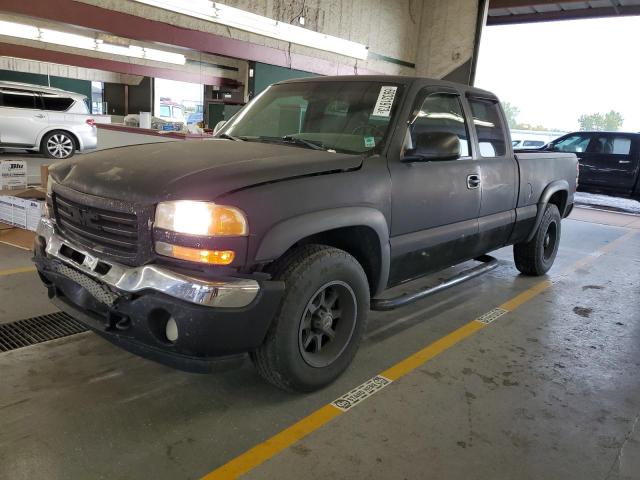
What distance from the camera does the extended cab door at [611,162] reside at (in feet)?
38.2

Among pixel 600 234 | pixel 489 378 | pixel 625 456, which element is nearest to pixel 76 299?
pixel 489 378

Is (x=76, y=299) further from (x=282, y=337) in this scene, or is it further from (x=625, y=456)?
(x=625, y=456)

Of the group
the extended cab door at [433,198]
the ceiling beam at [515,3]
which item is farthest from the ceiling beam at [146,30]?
the extended cab door at [433,198]

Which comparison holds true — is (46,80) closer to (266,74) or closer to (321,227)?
(266,74)

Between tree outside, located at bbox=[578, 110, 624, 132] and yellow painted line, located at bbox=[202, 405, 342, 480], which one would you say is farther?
tree outside, located at bbox=[578, 110, 624, 132]

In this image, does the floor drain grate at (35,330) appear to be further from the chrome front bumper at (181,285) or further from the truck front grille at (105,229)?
the chrome front bumper at (181,285)

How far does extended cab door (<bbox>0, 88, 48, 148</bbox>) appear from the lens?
37.9ft

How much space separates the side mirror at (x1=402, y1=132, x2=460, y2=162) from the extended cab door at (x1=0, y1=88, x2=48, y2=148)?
11.6 metres

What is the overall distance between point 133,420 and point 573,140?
512 inches

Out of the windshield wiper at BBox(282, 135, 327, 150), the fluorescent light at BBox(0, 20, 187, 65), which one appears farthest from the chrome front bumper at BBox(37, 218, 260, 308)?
the fluorescent light at BBox(0, 20, 187, 65)

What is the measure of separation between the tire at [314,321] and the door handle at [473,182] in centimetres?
129

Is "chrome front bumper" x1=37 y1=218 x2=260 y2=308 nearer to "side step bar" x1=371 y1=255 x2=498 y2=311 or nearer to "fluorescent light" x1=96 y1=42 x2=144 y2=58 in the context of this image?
"side step bar" x1=371 y1=255 x2=498 y2=311

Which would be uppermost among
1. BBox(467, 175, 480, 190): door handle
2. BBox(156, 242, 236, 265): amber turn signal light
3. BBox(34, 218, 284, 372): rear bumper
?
BBox(467, 175, 480, 190): door handle

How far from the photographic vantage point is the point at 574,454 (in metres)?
2.39
